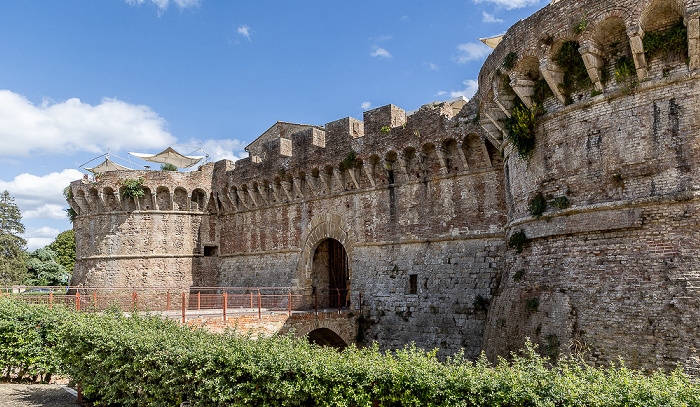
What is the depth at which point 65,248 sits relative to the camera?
53.6 meters

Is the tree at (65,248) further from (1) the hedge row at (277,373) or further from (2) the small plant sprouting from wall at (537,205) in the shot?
(2) the small plant sprouting from wall at (537,205)

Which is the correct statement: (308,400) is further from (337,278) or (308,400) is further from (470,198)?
(337,278)

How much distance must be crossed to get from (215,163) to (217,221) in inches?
110

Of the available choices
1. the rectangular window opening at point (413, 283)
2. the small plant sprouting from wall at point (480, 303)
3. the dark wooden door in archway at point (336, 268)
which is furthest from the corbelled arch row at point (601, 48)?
the dark wooden door in archway at point (336, 268)

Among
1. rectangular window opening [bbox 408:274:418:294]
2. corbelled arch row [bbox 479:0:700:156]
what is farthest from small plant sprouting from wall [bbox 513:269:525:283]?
rectangular window opening [bbox 408:274:418:294]

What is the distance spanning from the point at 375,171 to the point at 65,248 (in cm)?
4636

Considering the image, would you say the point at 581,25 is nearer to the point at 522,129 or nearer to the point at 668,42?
the point at 668,42

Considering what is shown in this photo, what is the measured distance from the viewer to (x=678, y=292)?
888 centimetres

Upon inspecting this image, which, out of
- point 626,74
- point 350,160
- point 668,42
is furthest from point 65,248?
point 668,42

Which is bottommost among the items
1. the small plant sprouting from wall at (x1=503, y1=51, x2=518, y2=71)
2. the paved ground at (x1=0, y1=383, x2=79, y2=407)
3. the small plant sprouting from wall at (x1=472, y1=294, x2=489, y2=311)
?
the paved ground at (x1=0, y1=383, x2=79, y2=407)

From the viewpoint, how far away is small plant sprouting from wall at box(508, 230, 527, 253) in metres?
12.0

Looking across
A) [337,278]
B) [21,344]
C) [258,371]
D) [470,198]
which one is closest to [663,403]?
[258,371]

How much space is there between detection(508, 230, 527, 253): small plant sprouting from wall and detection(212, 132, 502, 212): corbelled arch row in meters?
3.18

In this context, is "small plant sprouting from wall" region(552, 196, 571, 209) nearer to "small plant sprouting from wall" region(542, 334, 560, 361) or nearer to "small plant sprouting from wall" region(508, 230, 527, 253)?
"small plant sprouting from wall" region(508, 230, 527, 253)
